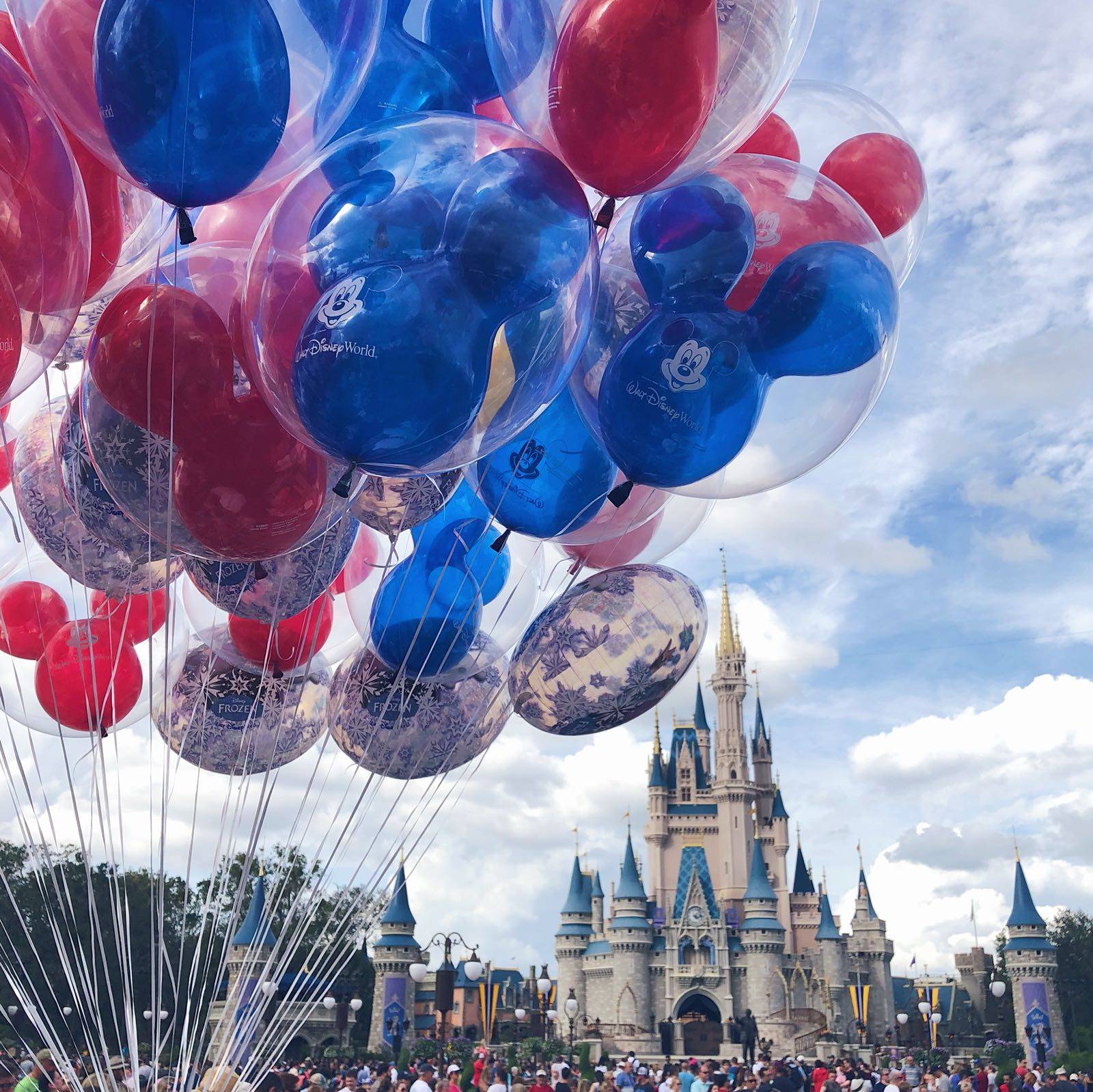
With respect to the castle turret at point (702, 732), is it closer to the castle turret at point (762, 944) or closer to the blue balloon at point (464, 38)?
the castle turret at point (762, 944)

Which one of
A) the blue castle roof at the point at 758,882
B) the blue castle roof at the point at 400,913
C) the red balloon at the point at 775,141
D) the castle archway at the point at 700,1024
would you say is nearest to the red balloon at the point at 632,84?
the red balloon at the point at 775,141

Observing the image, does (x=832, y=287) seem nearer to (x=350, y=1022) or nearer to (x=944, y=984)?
(x=350, y=1022)

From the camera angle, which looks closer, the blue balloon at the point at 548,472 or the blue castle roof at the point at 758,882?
the blue balloon at the point at 548,472

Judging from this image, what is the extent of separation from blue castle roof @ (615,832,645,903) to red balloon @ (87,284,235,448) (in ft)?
185

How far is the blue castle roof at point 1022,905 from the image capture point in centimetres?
4797

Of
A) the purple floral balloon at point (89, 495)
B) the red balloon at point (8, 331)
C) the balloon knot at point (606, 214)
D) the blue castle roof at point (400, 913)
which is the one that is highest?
the blue castle roof at point (400, 913)

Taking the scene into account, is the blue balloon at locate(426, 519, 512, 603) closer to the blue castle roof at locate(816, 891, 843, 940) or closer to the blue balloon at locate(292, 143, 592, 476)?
the blue balloon at locate(292, 143, 592, 476)

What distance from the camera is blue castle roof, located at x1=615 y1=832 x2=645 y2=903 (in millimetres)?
56969

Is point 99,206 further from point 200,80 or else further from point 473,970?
point 473,970

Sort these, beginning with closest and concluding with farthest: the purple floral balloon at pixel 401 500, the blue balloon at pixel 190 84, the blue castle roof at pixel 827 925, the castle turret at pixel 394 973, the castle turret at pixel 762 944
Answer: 1. the blue balloon at pixel 190 84
2. the purple floral balloon at pixel 401 500
3. the castle turret at pixel 394 973
4. the castle turret at pixel 762 944
5. the blue castle roof at pixel 827 925

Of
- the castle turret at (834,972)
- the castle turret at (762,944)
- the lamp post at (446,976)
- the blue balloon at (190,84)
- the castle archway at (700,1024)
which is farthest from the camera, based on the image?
the castle turret at (834,972)

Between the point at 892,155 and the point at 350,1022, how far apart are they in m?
38.3

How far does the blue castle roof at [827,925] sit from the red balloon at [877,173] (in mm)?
59708

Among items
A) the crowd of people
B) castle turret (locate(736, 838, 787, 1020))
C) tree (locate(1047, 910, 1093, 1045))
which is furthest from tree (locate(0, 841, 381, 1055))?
tree (locate(1047, 910, 1093, 1045))
